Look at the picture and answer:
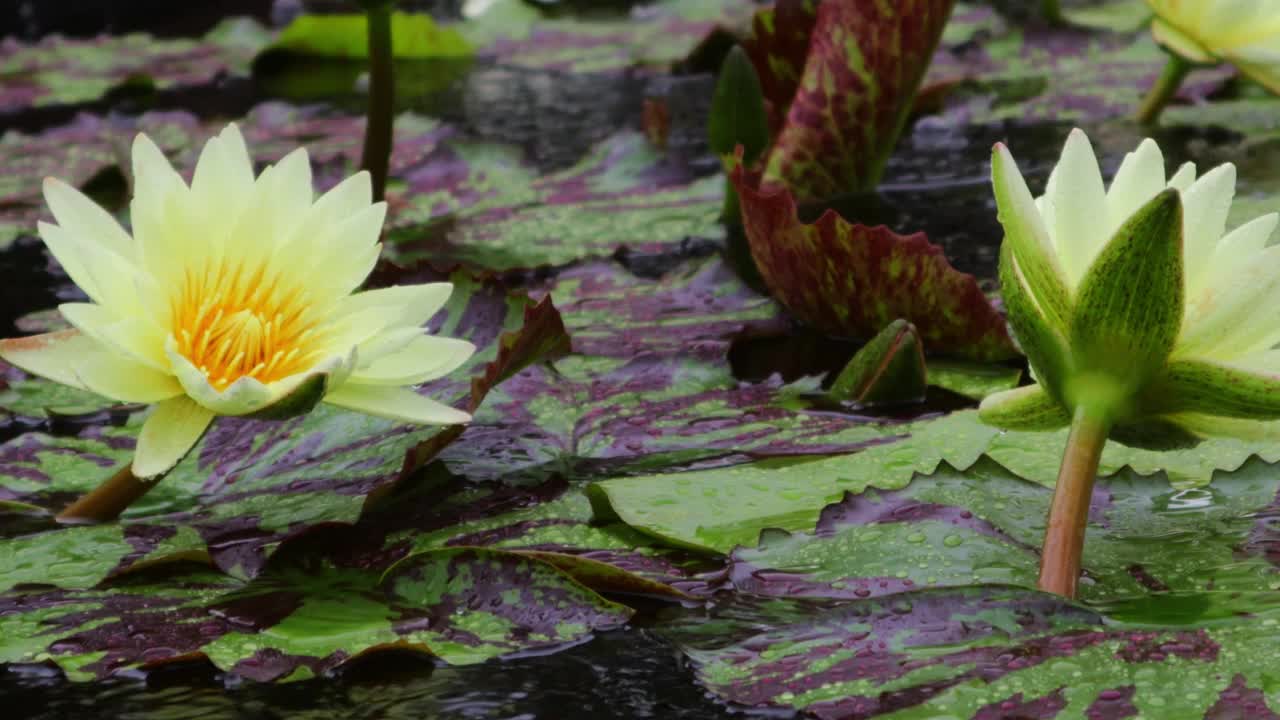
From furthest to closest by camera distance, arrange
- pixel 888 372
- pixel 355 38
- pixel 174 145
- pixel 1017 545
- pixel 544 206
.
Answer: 1. pixel 355 38
2. pixel 174 145
3. pixel 544 206
4. pixel 888 372
5. pixel 1017 545

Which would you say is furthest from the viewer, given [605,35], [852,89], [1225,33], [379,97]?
[605,35]

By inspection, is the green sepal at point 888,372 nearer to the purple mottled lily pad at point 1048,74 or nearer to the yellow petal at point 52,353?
the yellow petal at point 52,353

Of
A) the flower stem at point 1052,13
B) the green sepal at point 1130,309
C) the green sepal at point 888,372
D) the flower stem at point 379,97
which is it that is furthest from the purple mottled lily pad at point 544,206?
the flower stem at point 1052,13

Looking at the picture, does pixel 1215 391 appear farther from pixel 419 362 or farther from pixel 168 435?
pixel 168 435

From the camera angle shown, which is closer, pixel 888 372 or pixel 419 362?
pixel 419 362

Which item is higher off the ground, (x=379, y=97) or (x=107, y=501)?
(x=379, y=97)

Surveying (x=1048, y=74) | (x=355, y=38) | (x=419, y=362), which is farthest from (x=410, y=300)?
(x=355, y=38)

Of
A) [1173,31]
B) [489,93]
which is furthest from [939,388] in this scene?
[489,93]

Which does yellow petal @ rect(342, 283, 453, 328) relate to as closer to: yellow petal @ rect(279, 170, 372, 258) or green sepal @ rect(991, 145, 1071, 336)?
yellow petal @ rect(279, 170, 372, 258)
